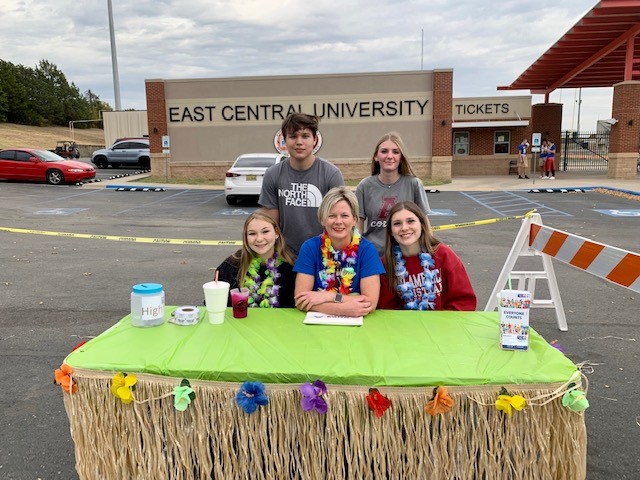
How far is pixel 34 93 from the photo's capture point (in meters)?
71.4

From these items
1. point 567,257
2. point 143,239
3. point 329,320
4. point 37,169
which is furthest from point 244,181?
point 329,320

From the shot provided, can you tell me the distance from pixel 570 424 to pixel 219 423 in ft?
4.55

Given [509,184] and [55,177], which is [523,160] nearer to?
[509,184]

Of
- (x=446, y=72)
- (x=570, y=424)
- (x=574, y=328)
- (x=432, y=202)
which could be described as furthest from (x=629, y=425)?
(x=446, y=72)

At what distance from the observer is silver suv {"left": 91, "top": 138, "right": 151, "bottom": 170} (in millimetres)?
30094

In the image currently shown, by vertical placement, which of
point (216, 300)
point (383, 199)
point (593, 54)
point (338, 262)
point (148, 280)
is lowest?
point (148, 280)

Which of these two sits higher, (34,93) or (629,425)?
(34,93)

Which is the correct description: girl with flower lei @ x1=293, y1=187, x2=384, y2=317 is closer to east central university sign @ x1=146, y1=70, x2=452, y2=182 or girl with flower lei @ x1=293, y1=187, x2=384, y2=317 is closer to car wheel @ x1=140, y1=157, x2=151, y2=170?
east central university sign @ x1=146, y1=70, x2=452, y2=182

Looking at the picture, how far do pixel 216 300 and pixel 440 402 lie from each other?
3.88 ft

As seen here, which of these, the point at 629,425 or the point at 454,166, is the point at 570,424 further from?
the point at 454,166

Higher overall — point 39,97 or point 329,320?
point 39,97

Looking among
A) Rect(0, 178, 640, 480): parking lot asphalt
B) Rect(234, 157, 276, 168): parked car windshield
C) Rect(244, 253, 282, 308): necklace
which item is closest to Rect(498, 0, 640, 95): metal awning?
Rect(0, 178, 640, 480): parking lot asphalt

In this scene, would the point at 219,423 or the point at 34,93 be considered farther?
the point at 34,93

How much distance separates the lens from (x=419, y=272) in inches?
118
